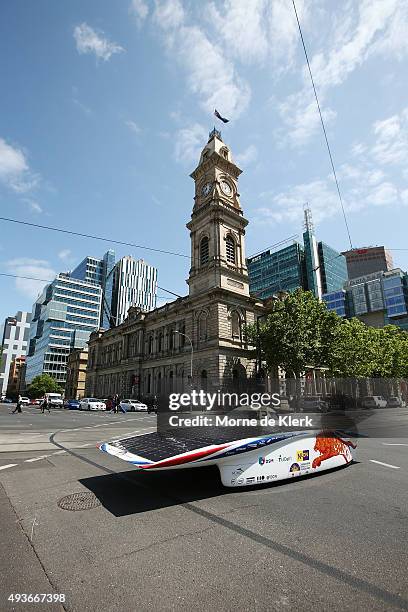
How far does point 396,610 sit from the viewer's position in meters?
2.55

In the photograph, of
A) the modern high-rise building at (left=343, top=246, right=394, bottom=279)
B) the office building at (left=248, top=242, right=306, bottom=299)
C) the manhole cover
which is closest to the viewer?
the manhole cover

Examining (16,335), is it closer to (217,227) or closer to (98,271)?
(98,271)

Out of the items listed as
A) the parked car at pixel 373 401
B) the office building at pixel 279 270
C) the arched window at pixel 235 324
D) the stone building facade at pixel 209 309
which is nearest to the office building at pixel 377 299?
the office building at pixel 279 270

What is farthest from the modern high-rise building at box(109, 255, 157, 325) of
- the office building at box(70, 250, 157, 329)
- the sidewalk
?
the sidewalk

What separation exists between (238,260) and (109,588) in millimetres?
45144

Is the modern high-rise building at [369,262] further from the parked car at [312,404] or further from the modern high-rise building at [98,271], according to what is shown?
the parked car at [312,404]

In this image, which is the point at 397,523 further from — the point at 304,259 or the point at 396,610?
the point at 304,259

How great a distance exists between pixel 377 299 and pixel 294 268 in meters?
32.6

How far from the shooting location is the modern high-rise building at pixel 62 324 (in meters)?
102

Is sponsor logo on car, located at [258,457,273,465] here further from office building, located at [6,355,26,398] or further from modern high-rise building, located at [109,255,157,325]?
office building, located at [6,355,26,398]

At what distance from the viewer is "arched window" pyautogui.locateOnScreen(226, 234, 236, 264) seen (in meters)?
A: 46.5

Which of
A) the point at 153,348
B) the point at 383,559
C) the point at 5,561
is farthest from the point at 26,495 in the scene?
the point at 153,348

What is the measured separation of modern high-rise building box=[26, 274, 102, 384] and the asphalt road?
331 ft

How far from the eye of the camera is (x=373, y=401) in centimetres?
1209
